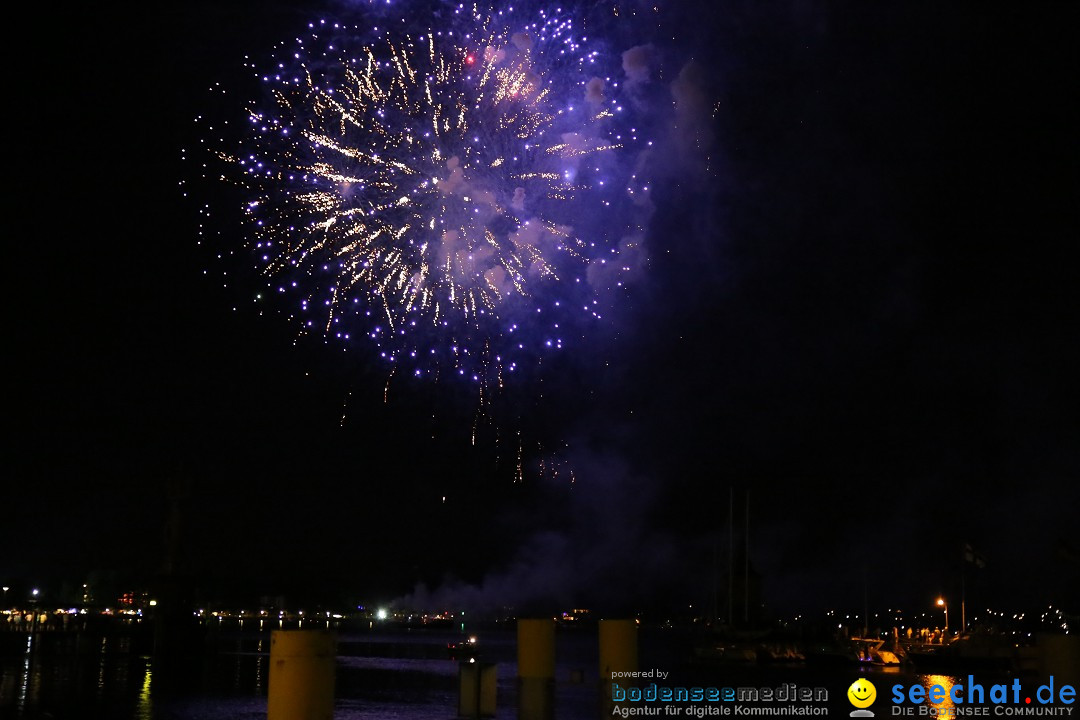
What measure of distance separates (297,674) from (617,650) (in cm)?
714

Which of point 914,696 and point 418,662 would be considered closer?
point 914,696

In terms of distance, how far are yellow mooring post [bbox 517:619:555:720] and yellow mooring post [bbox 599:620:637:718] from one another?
0.90 meters

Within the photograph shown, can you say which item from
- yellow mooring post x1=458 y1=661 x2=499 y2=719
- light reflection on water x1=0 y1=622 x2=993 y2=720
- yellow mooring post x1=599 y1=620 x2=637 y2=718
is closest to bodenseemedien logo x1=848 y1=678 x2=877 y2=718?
light reflection on water x1=0 y1=622 x2=993 y2=720

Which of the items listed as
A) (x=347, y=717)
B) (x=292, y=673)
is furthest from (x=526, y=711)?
(x=347, y=717)

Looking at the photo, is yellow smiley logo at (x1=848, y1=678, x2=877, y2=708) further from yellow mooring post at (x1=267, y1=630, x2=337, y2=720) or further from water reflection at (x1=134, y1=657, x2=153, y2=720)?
water reflection at (x1=134, y1=657, x2=153, y2=720)

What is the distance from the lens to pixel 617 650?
16359 mm

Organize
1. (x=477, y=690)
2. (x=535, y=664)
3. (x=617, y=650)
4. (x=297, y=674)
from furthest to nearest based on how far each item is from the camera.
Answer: (x=477, y=690) < (x=617, y=650) < (x=535, y=664) < (x=297, y=674)

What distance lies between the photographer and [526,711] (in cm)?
1622

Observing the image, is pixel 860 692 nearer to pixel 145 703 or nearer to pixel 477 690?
pixel 477 690

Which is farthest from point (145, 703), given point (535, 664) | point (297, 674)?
point (297, 674)

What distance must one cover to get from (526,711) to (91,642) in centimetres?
8094

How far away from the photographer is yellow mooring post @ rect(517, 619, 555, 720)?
51.4 feet

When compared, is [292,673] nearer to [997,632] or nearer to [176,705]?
[176,705]

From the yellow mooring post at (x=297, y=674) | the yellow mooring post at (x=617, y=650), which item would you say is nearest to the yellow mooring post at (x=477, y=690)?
the yellow mooring post at (x=617, y=650)
